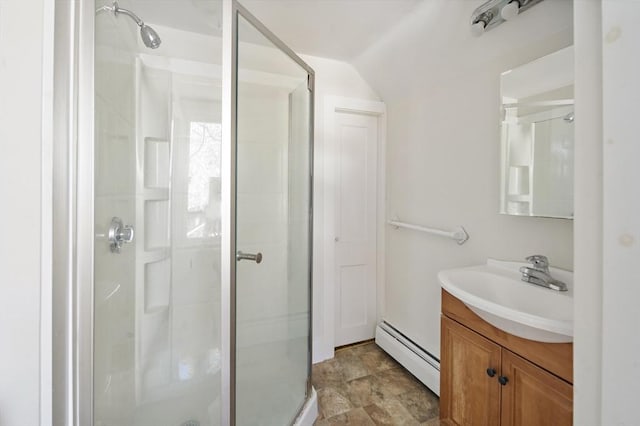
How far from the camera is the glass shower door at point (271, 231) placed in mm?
1146

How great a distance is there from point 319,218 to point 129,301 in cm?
123

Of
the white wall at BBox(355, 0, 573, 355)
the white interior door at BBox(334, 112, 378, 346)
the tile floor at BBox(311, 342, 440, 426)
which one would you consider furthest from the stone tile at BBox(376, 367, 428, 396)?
the white interior door at BBox(334, 112, 378, 346)

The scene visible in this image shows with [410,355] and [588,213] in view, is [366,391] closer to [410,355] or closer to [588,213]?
[410,355]

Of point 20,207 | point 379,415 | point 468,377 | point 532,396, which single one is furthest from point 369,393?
point 20,207

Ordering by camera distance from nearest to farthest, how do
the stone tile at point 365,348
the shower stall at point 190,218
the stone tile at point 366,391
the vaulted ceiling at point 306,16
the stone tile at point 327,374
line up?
the shower stall at point 190,218
the vaulted ceiling at point 306,16
the stone tile at point 366,391
the stone tile at point 327,374
the stone tile at point 365,348

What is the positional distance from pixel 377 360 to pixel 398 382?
26cm

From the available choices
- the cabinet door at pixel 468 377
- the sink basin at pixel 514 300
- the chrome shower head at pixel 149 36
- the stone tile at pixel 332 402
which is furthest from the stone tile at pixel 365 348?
the chrome shower head at pixel 149 36

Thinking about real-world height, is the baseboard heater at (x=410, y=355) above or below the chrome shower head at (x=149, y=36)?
below

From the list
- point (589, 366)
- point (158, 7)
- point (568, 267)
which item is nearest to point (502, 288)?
point (568, 267)

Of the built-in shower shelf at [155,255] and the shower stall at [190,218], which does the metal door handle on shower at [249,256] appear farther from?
the built-in shower shelf at [155,255]

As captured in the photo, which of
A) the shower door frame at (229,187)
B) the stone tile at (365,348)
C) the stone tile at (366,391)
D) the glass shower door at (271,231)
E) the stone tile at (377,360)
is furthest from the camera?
the stone tile at (365,348)

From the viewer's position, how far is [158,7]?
4.33ft

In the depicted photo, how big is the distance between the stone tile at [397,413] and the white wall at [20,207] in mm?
1526

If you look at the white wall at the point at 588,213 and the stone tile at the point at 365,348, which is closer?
the white wall at the point at 588,213
